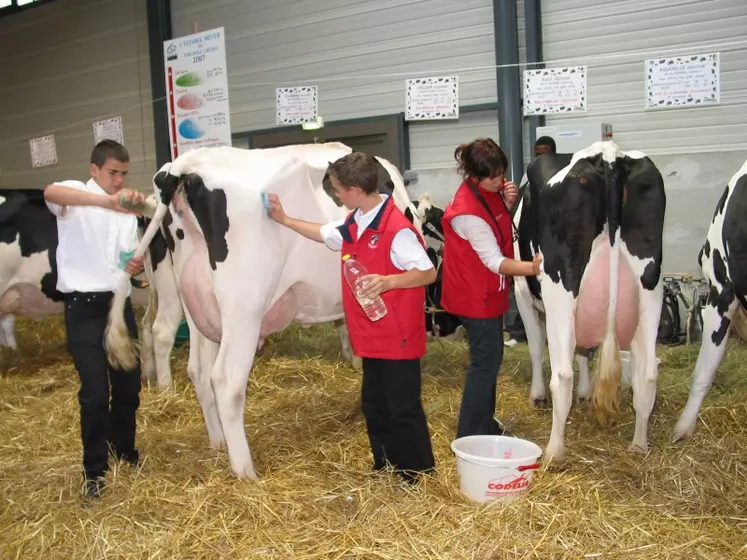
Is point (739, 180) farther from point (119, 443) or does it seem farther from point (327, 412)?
point (119, 443)

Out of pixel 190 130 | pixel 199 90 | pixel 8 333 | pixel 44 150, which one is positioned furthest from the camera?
pixel 44 150

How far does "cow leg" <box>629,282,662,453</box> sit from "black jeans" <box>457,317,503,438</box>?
0.72m

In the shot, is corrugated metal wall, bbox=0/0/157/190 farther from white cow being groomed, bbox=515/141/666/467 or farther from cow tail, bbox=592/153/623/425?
cow tail, bbox=592/153/623/425

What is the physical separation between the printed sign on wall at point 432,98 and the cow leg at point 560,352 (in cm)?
433

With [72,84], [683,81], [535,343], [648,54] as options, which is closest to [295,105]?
[648,54]

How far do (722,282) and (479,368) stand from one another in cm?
150

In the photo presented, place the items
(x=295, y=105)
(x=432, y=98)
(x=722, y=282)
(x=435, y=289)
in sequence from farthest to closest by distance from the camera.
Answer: (x=295, y=105), (x=432, y=98), (x=435, y=289), (x=722, y=282)

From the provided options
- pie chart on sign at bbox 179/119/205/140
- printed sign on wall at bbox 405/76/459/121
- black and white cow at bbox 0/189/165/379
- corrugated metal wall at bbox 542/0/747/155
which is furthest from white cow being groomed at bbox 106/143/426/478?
corrugated metal wall at bbox 542/0/747/155

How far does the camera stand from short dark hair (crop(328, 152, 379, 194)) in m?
3.11

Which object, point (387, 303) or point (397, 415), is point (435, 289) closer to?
point (397, 415)

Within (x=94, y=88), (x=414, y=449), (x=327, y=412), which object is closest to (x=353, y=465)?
(x=414, y=449)

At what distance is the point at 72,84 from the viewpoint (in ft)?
37.0

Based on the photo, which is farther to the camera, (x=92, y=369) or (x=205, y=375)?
(x=205, y=375)

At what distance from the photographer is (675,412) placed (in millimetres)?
4523
